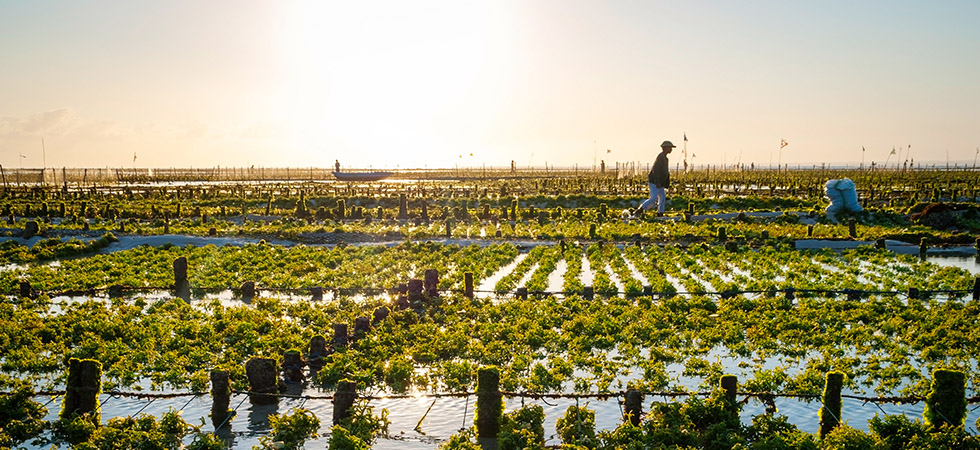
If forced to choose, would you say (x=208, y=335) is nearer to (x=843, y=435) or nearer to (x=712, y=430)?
(x=712, y=430)

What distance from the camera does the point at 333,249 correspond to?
32.0 m

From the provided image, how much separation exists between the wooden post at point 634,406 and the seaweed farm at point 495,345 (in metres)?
0.04

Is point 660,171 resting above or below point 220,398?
above

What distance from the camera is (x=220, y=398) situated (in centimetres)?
1097

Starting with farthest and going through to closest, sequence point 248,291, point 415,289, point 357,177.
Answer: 1. point 357,177
2. point 248,291
3. point 415,289

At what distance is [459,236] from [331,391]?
78.8 feet

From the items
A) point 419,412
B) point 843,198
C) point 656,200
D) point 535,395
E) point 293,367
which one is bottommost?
point 419,412

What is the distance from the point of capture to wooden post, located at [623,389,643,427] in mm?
10234

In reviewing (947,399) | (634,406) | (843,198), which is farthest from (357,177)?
(947,399)

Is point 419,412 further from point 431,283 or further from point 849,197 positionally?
point 849,197

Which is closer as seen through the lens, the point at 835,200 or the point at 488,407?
the point at 488,407

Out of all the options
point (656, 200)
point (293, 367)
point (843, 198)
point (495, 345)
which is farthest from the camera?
point (656, 200)

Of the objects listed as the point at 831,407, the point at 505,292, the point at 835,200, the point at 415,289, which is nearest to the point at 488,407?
the point at 831,407

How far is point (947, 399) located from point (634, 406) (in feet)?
15.4
